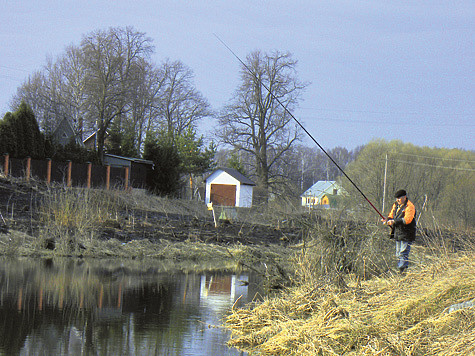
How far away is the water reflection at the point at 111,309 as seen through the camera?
7457mm

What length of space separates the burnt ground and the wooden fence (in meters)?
5.81

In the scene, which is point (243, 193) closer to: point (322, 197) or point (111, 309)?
point (322, 197)

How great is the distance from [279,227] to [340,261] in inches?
607

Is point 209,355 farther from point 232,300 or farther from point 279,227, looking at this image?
point 279,227

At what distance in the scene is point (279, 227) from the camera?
2584 centimetres

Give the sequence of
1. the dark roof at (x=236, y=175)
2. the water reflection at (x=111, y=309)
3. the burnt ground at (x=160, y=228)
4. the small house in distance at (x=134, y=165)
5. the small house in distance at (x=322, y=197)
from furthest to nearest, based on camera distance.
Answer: the dark roof at (x=236, y=175) → the small house in distance at (x=134, y=165) → the burnt ground at (x=160, y=228) → the small house in distance at (x=322, y=197) → the water reflection at (x=111, y=309)

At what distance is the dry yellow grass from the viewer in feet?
20.7

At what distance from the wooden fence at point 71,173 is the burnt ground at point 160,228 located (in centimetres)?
581

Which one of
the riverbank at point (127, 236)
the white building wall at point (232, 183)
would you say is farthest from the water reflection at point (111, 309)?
the white building wall at point (232, 183)

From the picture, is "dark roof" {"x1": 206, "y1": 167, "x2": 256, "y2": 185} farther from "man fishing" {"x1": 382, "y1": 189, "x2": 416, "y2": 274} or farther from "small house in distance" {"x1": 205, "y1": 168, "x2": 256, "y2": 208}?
"man fishing" {"x1": 382, "y1": 189, "x2": 416, "y2": 274}

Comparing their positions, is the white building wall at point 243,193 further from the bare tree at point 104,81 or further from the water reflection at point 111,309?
the water reflection at point 111,309

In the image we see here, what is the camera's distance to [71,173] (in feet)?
124

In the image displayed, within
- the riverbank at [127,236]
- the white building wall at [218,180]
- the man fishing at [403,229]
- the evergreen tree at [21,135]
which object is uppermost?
the evergreen tree at [21,135]

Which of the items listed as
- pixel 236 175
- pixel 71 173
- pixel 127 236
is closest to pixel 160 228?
pixel 127 236
